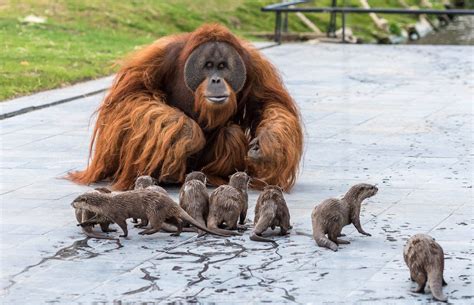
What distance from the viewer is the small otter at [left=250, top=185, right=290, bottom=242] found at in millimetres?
6527

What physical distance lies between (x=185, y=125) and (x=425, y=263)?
2628 mm

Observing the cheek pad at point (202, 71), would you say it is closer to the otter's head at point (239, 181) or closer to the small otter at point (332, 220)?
the otter's head at point (239, 181)

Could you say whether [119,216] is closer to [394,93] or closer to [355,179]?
[355,179]

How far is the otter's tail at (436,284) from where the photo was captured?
540 centimetres

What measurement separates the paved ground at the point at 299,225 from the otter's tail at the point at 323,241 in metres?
0.05

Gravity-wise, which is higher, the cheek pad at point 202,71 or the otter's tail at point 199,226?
the cheek pad at point 202,71

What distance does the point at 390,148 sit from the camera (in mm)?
9602

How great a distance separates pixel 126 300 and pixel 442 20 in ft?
79.8

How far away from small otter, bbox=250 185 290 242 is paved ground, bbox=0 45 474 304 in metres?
0.09

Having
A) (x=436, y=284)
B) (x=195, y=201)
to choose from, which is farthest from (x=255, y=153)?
(x=436, y=284)

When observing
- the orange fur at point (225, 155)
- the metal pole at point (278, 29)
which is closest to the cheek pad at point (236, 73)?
the orange fur at point (225, 155)

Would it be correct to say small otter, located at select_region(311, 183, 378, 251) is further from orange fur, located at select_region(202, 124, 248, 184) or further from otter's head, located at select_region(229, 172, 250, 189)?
orange fur, located at select_region(202, 124, 248, 184)

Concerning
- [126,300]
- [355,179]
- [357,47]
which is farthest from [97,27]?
[126,300]

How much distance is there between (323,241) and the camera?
20.8 ft
